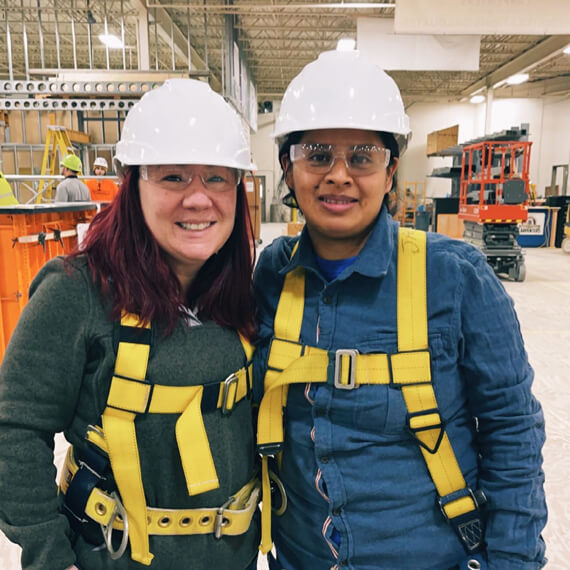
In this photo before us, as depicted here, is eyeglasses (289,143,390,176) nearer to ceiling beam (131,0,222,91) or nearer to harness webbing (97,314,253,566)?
harness webbing (97,314,253,566)

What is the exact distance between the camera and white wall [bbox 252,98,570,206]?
1878 centimetres

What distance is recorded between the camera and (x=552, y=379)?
Answer: 4.05 m

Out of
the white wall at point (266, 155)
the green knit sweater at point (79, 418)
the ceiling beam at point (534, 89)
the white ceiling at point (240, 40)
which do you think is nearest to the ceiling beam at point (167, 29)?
the white ceiling at point (240, 40)

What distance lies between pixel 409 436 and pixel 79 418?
30.2 inches

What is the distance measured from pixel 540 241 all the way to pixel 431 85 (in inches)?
317

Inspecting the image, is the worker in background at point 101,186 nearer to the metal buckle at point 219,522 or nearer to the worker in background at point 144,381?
the worker in background at point 144,381

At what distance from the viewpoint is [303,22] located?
482 inches

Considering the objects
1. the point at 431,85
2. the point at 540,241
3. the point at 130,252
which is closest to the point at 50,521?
the point at 130,252

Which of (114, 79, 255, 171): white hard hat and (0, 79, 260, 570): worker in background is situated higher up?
(114, 79, 255, 171): white hard hat

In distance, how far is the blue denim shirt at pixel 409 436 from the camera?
1.09m

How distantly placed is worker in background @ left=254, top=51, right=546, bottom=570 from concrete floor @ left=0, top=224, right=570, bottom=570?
1.30m

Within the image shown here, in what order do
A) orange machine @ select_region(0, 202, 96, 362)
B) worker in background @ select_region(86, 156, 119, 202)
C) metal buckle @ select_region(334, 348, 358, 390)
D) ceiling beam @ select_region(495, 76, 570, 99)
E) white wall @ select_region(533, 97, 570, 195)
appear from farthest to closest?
white wall @ select_region(533, 97, 570, 195) → ceiling beam @ select_region(495, 76, 570, 99) → worker in background @ select_region(86, 156, 119, 202) → orange machine @ select_region(0, 202, 96, 362) → metal buckle @ select_region(334, 348, 358, 390)

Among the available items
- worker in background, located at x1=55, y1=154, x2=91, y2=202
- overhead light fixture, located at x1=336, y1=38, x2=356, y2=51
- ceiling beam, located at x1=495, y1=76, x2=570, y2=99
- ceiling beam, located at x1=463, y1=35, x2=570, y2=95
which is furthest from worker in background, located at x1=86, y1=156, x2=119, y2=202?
ceiling beam, located at x1=495, y1=76, x2=570, y2=99

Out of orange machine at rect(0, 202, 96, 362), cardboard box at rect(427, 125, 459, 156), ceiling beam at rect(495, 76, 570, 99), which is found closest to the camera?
orange machine at rect(0, 202, 96, 362)
